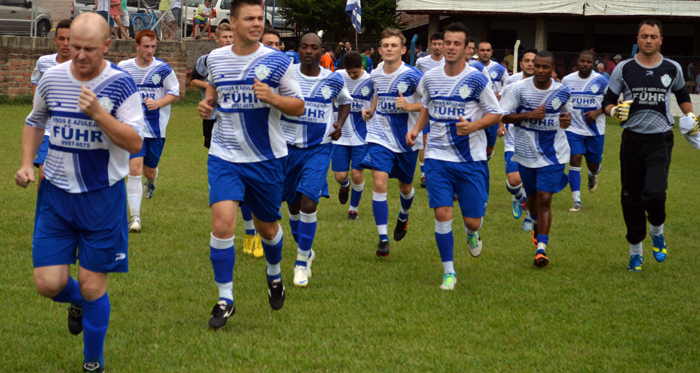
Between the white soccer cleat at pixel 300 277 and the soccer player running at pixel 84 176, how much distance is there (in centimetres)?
260

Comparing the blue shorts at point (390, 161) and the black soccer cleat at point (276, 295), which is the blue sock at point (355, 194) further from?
the black soccer cleat at point (276, 295)

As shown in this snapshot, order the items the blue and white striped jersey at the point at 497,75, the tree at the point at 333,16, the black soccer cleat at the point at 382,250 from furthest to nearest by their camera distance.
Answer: the tree at the point at 333,16, the blue and white striped jersey at the point at 497,75, the black soccer cleat at the point at 382,250

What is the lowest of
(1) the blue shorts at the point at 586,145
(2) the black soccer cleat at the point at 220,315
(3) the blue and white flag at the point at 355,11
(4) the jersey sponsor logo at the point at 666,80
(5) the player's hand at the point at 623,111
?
(2) the black soccer cleat at the point at 220,315

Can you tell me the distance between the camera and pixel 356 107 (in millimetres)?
9867

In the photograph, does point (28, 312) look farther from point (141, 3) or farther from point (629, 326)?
point (141, 3)

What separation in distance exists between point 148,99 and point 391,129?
295 cm

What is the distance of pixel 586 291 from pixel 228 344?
11.4ft

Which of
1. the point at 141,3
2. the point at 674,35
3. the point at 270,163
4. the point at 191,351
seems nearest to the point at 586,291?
the point at 270,163

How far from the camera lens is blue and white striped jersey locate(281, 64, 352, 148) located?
7.21 meters

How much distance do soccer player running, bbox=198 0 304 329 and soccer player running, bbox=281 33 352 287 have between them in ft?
4.77

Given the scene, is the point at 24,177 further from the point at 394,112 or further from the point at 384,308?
the point at 394,112

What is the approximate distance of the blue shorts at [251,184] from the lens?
536 centimetres

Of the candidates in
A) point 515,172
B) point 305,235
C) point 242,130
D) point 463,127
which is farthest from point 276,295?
point 515,172

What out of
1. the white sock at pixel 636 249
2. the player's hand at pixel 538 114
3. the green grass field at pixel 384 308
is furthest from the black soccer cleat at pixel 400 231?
the white sock at pixel 636 249
